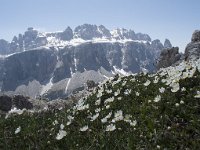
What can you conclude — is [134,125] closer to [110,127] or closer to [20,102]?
[110,127]

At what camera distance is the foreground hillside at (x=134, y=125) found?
24.1ft

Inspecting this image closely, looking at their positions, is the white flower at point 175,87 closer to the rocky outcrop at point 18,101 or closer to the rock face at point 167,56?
the rocky outcrop at point 18,101

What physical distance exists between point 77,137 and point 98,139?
2.39 ft

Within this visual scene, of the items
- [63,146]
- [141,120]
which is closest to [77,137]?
[63,146]

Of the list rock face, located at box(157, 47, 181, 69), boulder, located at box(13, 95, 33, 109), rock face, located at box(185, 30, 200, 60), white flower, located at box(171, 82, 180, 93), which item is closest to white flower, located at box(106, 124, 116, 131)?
white flower, located at box(171, 82, 180, 93)

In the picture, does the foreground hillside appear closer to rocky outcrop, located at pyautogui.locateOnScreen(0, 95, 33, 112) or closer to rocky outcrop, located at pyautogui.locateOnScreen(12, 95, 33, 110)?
rocky outcrop, located at pyautogui.locateOnScreen(0, 95, 33, 112)

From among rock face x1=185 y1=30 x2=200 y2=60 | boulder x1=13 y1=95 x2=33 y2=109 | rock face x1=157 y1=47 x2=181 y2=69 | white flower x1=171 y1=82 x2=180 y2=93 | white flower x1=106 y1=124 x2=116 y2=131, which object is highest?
white flower x1=171 y1=82 x2=180 y2=93

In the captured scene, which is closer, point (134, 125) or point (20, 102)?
point (134, 125)

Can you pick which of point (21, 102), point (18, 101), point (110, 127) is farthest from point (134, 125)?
point (18, 101)

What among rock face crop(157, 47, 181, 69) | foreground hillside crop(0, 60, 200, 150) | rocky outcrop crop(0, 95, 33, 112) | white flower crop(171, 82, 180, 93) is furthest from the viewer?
rock face crop(157, 47, 181, 69)

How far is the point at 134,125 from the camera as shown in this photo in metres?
8.21

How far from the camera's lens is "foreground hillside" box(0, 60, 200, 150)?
7.33 meters

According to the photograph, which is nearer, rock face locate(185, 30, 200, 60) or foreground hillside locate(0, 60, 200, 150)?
foreground hillside locate(0, 60, 200, 150)

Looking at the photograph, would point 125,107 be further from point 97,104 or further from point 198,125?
point 198,125
